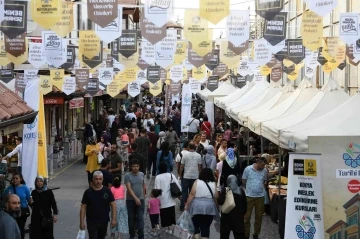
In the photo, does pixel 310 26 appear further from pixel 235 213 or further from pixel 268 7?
pixel 235 213

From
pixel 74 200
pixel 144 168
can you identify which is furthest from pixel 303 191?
pixel 144 168

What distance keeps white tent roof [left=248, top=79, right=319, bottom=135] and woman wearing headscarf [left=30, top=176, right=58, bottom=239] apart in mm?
6212

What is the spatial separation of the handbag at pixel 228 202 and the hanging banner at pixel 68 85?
16.2 m

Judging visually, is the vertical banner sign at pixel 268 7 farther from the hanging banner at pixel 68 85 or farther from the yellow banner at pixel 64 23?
the hanging banner at pixel 68 85

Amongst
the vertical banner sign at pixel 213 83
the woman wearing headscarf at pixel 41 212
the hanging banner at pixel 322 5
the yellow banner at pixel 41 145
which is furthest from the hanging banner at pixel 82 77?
the woman wearing headscarf at pixel 41 212

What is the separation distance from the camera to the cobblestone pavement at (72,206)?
14359 millimetres

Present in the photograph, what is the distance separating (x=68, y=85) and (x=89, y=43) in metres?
6.85

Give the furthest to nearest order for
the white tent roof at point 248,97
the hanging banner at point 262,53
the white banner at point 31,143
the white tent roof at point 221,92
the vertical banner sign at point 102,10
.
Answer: the white tent roof at point 221,92 → the white tent roof at point 248,97 → the hanging banner at point 262,53 → the white banner at point 31,143 → the vertical banner sign at point 102,10

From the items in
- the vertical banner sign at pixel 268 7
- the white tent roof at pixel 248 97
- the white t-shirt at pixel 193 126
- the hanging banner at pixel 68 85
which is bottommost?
the white t-shirt at pixel 193 126

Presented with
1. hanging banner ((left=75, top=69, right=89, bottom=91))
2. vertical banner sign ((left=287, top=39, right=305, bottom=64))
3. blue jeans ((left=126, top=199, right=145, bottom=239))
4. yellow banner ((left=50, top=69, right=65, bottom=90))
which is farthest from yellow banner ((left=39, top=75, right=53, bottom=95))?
blue jeans ((left=126, top=199, right=145, bottom=239))

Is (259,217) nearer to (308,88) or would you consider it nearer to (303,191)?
(303,191)

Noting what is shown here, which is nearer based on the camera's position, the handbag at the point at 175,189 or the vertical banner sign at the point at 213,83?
the handbag at the point at 175,189

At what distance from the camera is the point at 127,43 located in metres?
21.1

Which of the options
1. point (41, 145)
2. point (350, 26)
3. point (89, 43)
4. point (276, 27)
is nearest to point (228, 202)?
point (41, 145)
